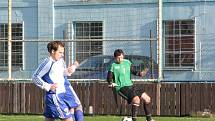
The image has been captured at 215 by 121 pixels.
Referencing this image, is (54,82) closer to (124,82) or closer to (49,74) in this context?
(49,74)

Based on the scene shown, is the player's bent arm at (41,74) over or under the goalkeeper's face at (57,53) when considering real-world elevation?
under

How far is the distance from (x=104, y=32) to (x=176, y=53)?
11.8 feet

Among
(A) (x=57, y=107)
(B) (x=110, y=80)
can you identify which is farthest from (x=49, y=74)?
(B) (x=110, y=80)

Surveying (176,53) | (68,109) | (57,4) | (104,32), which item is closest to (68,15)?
(57,4)

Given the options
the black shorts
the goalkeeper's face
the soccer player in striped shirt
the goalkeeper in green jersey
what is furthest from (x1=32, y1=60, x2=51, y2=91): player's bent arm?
the black shorts

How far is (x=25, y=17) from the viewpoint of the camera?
3014cm

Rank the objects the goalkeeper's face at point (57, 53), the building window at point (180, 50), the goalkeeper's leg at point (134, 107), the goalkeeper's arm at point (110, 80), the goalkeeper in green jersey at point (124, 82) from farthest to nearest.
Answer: the building window at point (180, 50) < the goalkeeper's arm at point (110, 80) < the goalkeeper in green jersey at point (124, 82) < the goalkeeper's leg at point (134, 107) < the goalkeeper's face at point (57, 53)

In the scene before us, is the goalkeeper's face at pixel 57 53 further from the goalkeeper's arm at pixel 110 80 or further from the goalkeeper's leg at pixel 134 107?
the goalkeeper's arm at pixel 110 80

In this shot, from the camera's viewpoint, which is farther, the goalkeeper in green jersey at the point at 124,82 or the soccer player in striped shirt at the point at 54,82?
the goalkeeper in green jersey at the point at 124,82

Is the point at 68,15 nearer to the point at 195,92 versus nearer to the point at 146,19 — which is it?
the point at 146,19

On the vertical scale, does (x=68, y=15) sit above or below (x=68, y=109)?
above

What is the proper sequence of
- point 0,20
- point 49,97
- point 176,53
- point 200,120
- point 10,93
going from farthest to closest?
point 0,20 < point 176,53 < point 10,93 < point 200,120 < point 49,97

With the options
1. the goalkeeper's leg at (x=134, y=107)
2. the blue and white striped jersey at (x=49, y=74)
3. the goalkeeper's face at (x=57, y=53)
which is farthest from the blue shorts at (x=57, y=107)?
the goalkeeper's leg at (x=134, y=107)

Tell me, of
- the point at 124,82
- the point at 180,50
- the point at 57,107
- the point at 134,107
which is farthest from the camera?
the point at 180,50
